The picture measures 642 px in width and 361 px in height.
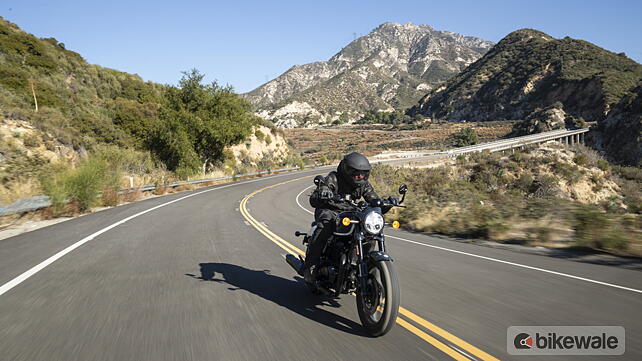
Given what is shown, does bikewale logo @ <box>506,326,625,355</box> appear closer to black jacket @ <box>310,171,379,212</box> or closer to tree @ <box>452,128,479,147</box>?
black jacket @ <box>310,171,379,212</box>

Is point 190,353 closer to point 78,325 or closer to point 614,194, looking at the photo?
point 78,325

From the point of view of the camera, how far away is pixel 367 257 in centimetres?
384

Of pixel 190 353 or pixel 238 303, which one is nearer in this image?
pixel 190 353

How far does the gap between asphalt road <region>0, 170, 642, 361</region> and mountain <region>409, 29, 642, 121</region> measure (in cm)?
9192

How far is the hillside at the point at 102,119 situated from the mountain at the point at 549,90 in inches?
2089

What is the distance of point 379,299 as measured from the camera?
370 cm

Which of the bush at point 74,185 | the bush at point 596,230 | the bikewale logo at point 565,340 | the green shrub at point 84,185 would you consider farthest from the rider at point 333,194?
the green shrub at point 84,185

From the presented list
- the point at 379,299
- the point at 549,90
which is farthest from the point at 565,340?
the point at 549,90

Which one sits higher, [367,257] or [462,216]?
[367,257]

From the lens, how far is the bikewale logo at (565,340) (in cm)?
341

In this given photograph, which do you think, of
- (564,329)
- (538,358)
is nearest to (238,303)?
(538,358)

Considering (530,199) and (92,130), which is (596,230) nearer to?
(530,199)

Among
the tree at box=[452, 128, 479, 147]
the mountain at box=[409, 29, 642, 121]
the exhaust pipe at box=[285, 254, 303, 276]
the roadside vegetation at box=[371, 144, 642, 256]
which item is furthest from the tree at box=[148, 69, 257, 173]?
the mountain at box=[409, 29, 642, 121]

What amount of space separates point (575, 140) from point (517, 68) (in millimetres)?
71394
